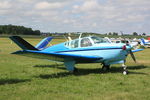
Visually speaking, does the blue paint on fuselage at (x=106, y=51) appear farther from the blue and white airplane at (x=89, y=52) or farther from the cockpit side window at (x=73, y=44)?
the cockpit side window at (x=73, y=44)

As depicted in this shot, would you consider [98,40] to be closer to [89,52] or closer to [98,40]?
[98,40]

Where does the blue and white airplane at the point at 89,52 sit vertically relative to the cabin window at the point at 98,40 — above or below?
below

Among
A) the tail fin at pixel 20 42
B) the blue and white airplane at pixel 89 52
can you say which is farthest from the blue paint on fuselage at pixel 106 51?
the tail fin at pixel 20 42

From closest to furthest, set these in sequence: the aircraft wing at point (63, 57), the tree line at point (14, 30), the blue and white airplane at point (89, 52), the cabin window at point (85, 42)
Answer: the aircraft wing at point (63, 57) < the blue and white airplane at point (89, 52) < the cabin window at point (85, 42) < the tree line at point (14, 30)

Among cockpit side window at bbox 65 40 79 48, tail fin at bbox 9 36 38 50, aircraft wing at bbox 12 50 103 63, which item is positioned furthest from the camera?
cockpit side window at bbox 65 40 79 48

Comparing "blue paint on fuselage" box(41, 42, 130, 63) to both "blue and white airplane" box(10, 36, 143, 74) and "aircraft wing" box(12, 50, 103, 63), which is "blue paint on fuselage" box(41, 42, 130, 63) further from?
"aircraft wing" box(12, 50, 103, 63)

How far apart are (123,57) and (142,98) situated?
4.43 meters

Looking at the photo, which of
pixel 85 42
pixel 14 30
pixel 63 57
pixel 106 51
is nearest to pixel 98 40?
pixel 85 42

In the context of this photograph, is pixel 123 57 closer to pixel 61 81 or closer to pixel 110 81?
pixel 110 81

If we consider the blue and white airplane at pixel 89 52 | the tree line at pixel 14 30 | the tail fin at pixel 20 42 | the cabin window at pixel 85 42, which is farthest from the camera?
the tree line at pixel 14 30

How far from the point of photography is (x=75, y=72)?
11367 mm

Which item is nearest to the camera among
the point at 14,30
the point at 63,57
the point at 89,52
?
the point at 63,57

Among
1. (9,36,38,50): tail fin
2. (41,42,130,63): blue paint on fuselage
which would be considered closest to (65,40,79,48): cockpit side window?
(41,42,130,63): blue paint on fuselage

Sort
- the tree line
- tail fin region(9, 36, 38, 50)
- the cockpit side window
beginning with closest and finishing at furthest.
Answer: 1. tail fin region(9, 36, 38, 50)
2. the cockpit side window
3. the tree line
